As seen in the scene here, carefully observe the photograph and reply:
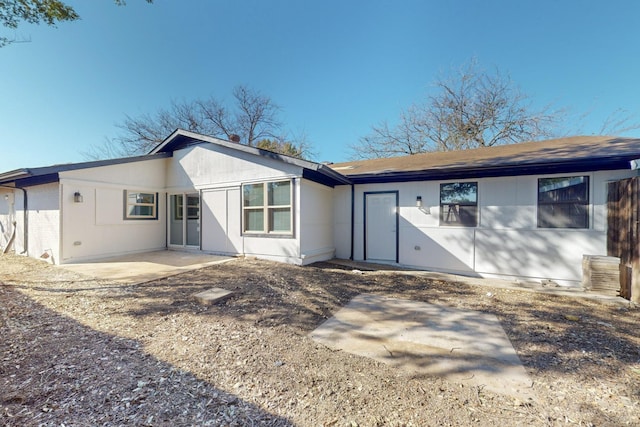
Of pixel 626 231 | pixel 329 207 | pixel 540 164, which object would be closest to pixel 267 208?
pixel 329 207

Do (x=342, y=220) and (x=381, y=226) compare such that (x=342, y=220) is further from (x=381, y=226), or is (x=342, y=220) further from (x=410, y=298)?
(x=410, y=298)

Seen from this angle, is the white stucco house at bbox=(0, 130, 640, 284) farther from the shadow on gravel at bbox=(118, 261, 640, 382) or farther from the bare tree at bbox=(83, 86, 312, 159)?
the bare tree at bbox=(83, 86, 312, 159)

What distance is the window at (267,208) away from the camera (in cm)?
741

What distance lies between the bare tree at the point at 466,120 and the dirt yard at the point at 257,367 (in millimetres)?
13931

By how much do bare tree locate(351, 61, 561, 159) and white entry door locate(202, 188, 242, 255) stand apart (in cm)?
1282

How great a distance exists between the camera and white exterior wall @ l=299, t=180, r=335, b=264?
23.8 ft

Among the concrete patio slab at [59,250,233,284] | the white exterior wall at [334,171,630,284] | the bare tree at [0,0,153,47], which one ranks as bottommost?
the concrete patio slab at [59,250,233,284]

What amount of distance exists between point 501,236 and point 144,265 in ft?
29.9

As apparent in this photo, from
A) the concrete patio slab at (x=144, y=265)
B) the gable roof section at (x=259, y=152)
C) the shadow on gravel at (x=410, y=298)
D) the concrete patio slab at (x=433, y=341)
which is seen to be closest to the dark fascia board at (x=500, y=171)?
the gable roof section at (x=259, y=152)

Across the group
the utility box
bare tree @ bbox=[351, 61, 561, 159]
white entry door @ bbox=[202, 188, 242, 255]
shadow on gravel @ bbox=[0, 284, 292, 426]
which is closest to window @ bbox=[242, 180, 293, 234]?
white entry door @ bbox=[202, 188, 242, 255]

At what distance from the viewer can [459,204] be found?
707 cm

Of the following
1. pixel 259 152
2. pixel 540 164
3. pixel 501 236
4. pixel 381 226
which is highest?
pixel 259 152

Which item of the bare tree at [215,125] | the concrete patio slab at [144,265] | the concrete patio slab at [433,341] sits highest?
the bare tree at [215,125]

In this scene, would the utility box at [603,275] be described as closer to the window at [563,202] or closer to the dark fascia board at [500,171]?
the window at [563,202]
